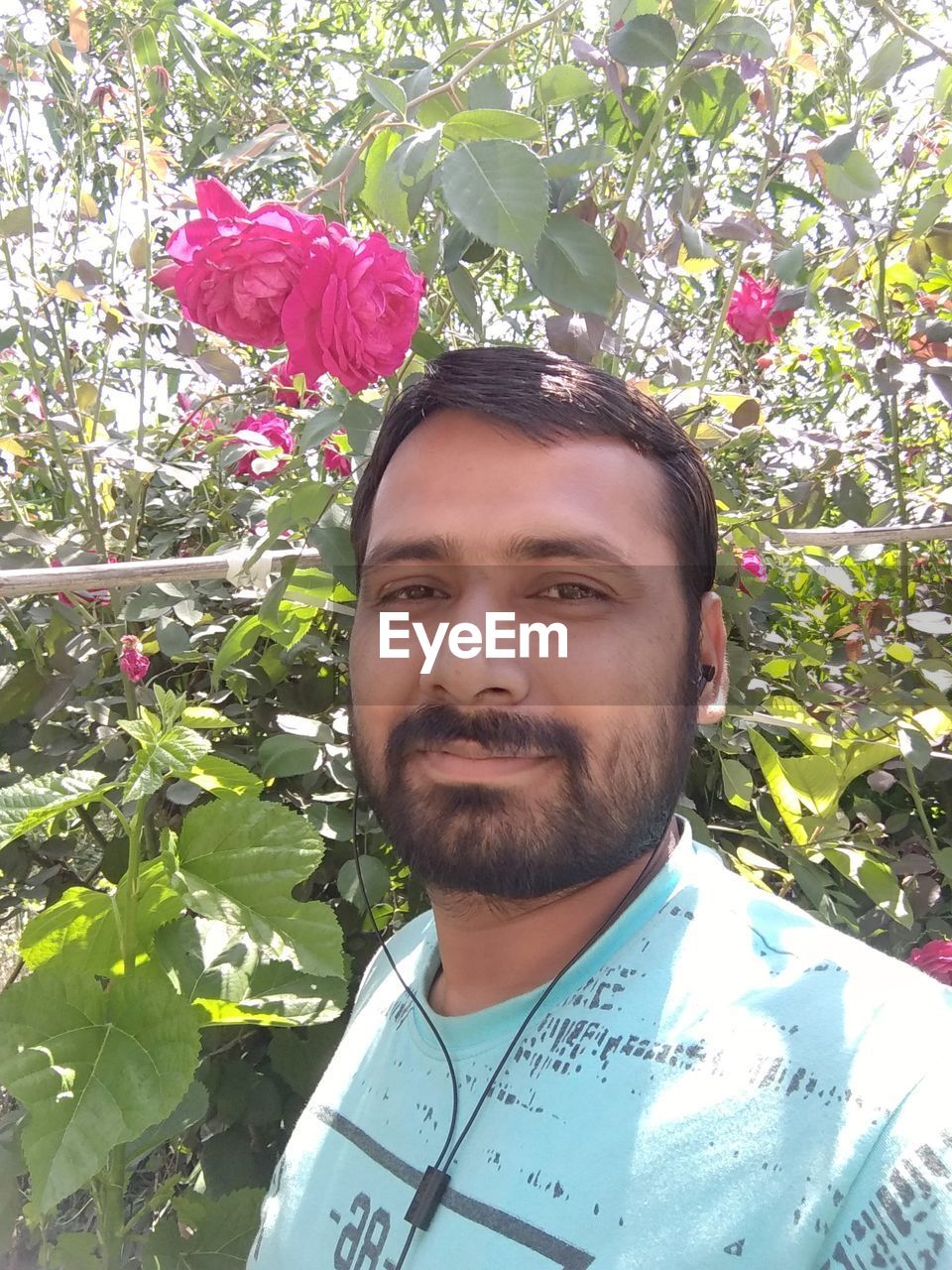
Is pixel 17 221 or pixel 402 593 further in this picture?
pixel 17 221

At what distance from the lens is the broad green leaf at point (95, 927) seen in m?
0.86

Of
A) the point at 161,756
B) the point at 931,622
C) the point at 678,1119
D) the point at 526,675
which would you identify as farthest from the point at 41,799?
the point at 931,622

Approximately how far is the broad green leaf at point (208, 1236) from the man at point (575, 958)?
0.67 feet

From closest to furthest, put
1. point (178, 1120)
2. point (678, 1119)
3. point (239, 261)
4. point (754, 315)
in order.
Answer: point (678, 1119), point (239, 261), point (178, 1120), point (754, 315)

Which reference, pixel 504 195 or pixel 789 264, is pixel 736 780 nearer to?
pixel 789 264

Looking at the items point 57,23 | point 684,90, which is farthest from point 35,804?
point 57,23

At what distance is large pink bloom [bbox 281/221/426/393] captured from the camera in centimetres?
82

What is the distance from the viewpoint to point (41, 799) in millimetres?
839

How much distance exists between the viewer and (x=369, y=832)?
1210 millimetres

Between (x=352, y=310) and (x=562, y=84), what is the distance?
0.99 ft

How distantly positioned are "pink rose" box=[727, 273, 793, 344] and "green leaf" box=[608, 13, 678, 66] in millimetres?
591

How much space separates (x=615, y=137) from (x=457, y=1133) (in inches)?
42.6

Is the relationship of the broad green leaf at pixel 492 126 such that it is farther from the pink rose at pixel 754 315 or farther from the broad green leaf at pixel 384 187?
the pink rose at pixel 754 315

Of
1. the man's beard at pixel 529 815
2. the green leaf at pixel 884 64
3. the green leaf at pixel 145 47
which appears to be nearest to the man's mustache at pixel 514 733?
the man's beard at pixel 529 815
